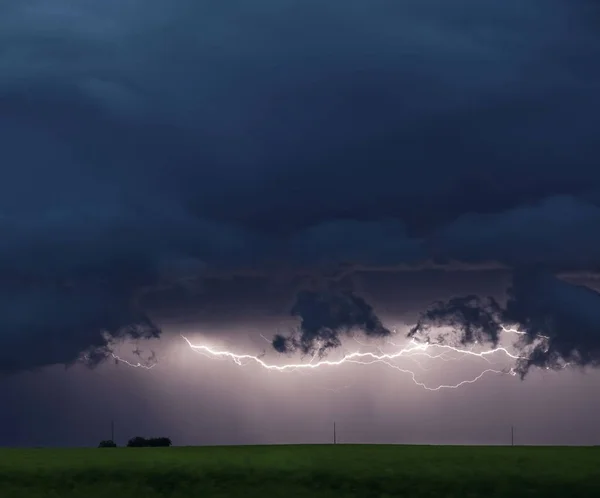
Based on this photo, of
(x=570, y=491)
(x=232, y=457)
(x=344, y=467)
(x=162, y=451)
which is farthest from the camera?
(x=162, y=451)

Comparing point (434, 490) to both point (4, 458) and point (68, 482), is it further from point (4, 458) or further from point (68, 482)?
point (4, 458)

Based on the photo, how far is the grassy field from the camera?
4966cm

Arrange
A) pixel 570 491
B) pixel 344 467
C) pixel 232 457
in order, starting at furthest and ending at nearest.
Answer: pixel 232 457 < pixel 344 467 < pixel 570 491

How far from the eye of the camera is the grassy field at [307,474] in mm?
49656

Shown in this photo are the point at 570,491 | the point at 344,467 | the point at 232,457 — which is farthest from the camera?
the point at 232,457

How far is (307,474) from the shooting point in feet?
172

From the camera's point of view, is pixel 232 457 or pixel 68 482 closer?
pixel 68 482

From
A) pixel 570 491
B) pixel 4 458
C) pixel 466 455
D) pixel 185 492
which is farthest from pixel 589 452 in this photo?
pixel 4 458

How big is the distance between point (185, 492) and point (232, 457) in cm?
912

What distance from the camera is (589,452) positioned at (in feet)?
204

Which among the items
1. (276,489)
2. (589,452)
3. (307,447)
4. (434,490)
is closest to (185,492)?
(276,489)

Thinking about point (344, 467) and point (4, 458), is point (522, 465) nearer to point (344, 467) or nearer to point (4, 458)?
point (344, 467)

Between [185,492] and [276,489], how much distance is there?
5.08 meters

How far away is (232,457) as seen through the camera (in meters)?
59.0
